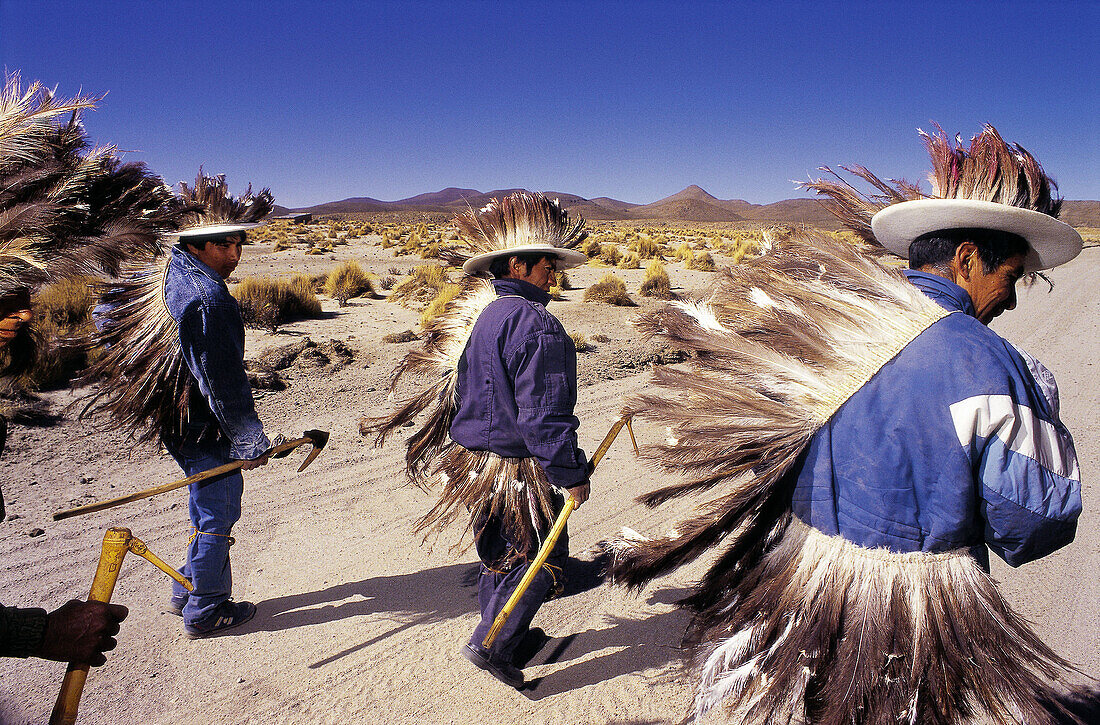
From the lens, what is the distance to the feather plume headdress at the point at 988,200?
1835mm

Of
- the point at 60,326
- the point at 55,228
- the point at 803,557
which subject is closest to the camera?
the point at 803,557

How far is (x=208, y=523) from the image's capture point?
313 centimetres

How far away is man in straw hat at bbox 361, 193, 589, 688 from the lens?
2.64m

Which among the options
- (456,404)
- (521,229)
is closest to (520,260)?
(521,229)

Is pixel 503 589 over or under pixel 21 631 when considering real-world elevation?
under

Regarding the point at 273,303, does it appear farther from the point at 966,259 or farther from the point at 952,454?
the point at 952,454

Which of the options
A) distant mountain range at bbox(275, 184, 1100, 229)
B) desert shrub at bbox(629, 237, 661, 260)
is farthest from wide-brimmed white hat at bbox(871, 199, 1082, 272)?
distant mountain range at bbox(275, 184, 1100, 229)

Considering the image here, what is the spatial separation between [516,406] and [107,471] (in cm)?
434

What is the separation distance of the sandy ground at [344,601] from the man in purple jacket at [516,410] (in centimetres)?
36

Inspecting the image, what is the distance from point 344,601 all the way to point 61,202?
240cm

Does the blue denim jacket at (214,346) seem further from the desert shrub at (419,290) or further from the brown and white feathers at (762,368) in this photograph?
the desert shrub at (419,290)

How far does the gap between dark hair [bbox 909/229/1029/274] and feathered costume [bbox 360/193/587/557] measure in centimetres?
165

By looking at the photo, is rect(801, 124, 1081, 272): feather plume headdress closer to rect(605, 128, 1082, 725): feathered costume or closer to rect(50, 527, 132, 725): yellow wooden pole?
rect(605, 128, 1082, 725): feathered costume

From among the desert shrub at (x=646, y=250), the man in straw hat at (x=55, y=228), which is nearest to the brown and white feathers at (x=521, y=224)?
the man in straw hat at (x=55, y=228)
